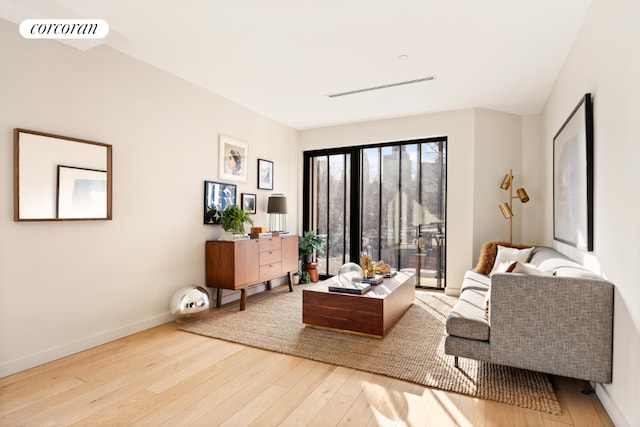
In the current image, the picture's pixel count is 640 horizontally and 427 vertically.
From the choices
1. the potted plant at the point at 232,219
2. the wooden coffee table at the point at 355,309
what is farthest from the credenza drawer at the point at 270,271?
the wooden coffee table at the point at 355,309

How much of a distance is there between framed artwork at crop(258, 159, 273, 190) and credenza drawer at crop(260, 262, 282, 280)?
1202 mm

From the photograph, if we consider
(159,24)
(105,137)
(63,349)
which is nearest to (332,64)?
(159,24)

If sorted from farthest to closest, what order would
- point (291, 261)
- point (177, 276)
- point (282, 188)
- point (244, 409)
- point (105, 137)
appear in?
1. point (282, 188)
2. point (291, 261)
3. point (177, 276)
4. point (105, 137)
5. point (244, 409)

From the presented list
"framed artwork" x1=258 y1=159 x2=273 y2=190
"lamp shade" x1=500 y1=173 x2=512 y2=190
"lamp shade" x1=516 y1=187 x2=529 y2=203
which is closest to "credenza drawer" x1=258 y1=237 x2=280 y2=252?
"framed artwork" x1=258 y1=159 x2=273 y2=190

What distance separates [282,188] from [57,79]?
3313 millimetres

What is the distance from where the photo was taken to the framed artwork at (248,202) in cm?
470

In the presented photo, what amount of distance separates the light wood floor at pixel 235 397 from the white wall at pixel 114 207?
0.38 meters

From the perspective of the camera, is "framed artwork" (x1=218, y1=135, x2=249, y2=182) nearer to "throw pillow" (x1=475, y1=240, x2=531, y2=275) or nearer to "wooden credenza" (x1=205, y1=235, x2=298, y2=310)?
"wooden credenza" (x1=205, y1=235, x2=298, y2=310)

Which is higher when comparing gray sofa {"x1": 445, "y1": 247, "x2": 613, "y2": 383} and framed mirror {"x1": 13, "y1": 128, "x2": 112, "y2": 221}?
framed mirror {"x1": 13, "y1": 128, "x2": 112, "y2": 221}

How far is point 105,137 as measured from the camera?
3.05 meters

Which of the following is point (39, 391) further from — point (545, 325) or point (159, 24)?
point (545, 325)

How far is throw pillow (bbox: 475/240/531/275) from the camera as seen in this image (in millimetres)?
4195

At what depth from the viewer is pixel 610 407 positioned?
1.92 meters

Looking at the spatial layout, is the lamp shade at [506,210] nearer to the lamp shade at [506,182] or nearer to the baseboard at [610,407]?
the lamp shade at [506,182]
